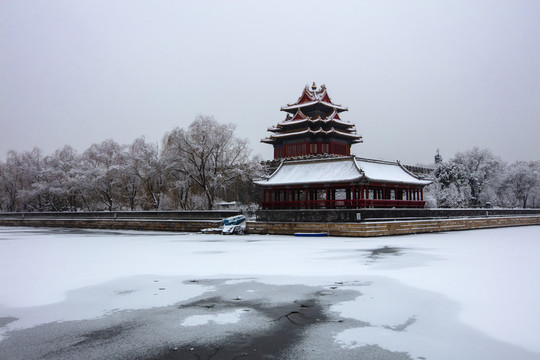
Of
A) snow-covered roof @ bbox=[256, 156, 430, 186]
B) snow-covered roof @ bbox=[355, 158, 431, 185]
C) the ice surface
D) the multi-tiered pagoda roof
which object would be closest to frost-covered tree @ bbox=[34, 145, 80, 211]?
the multi-tiered pagoda roof

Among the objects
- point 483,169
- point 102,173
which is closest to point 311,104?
point 102,173

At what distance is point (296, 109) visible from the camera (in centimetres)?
5941

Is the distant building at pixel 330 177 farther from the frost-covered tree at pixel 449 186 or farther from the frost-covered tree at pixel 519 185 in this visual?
the frost-covered tree at pixel 519 185

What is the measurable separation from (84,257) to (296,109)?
44.6m

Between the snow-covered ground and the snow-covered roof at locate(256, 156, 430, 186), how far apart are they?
55.0 feet

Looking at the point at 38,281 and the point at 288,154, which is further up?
the point at 288,154

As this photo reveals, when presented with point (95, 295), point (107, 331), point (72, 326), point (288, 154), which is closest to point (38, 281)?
point (95, 295)

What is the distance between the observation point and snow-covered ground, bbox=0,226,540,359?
6.56m

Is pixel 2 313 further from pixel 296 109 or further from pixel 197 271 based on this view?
pixel 296 109

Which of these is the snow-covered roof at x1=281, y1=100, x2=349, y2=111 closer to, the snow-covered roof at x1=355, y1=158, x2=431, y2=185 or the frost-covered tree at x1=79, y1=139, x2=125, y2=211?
the snow-covered roof at x1=355, y1=158, x2=431, y2=185

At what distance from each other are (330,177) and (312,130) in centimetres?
2151

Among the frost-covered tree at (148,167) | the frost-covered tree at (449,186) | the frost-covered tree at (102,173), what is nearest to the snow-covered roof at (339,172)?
the frost-covered tree at (148,167)

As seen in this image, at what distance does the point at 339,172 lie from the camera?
35.1 meters

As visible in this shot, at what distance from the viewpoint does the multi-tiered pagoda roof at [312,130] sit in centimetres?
5516
